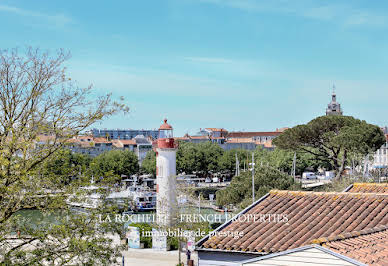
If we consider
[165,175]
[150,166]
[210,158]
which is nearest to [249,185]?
[165,175]

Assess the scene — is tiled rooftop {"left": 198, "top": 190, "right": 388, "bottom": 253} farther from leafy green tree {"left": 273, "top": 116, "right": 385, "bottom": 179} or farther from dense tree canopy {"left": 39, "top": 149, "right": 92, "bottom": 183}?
leafy green tree {"left": 273, "top": 116, "right": 385, "bottom": 179}

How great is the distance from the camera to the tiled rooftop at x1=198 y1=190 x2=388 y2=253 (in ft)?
38.9

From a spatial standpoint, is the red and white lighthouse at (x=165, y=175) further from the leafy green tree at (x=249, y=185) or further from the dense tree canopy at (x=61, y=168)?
the dense tree canopy at (x=61, y=168)

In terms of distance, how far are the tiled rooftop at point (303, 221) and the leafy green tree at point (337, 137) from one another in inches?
1240

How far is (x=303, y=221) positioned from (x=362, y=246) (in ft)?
12.4

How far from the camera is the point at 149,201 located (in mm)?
58375

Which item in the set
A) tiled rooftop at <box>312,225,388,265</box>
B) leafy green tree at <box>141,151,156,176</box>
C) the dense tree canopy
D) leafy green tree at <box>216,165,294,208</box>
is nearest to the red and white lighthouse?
leafy green tree at <box>216,165,294,208</box>

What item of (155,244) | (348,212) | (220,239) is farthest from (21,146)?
(155,244)

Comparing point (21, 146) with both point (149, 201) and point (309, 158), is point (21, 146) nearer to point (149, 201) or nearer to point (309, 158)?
point (149, 201)

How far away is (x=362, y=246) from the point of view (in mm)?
8906

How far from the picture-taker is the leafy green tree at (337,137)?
145ft

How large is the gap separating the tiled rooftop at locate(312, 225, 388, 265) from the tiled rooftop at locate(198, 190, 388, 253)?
1963mm

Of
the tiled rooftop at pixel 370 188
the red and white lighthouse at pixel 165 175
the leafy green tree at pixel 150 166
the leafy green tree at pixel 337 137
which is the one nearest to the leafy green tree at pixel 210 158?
the leafy green tree at pixel 150 166

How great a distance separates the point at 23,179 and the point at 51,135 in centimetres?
119
